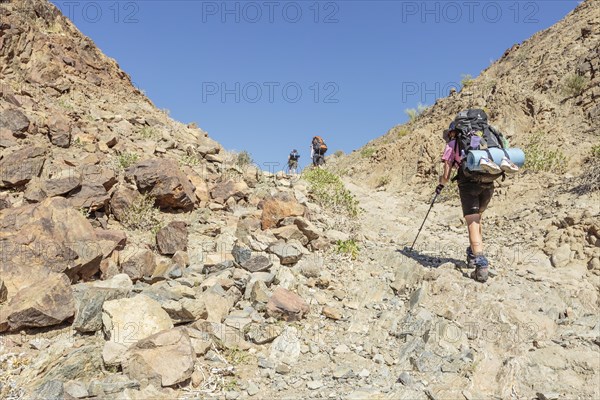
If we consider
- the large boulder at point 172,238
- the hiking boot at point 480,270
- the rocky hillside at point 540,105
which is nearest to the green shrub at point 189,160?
the large boulder at point 172,238

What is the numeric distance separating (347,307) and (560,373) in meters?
2.26

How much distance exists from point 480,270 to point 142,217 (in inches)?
205

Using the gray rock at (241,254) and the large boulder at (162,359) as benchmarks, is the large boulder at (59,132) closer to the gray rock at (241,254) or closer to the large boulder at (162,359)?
the gray rock at (241,254)

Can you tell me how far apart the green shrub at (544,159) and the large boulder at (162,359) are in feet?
32.9

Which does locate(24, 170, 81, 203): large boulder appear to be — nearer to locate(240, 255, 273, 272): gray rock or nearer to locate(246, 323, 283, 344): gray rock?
locate(240, 255, 273, 272): gray rock

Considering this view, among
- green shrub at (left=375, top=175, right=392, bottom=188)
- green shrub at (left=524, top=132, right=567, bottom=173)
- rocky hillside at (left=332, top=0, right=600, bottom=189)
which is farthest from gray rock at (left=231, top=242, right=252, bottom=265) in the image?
green shrub at (left=375, top=175, right=392, bottom=188)

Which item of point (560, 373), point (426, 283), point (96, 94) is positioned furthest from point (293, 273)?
point (96, 94)

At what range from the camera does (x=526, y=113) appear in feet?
45.8

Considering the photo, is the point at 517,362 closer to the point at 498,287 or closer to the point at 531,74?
the point at 498,287

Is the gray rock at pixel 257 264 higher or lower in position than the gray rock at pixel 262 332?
higher

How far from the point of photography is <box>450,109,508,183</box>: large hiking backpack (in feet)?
18.0

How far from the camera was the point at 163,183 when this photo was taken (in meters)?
A: 7.14

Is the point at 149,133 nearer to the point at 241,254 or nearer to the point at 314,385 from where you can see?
the point at 241,254

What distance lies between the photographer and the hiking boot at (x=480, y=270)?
5266 millimetres
